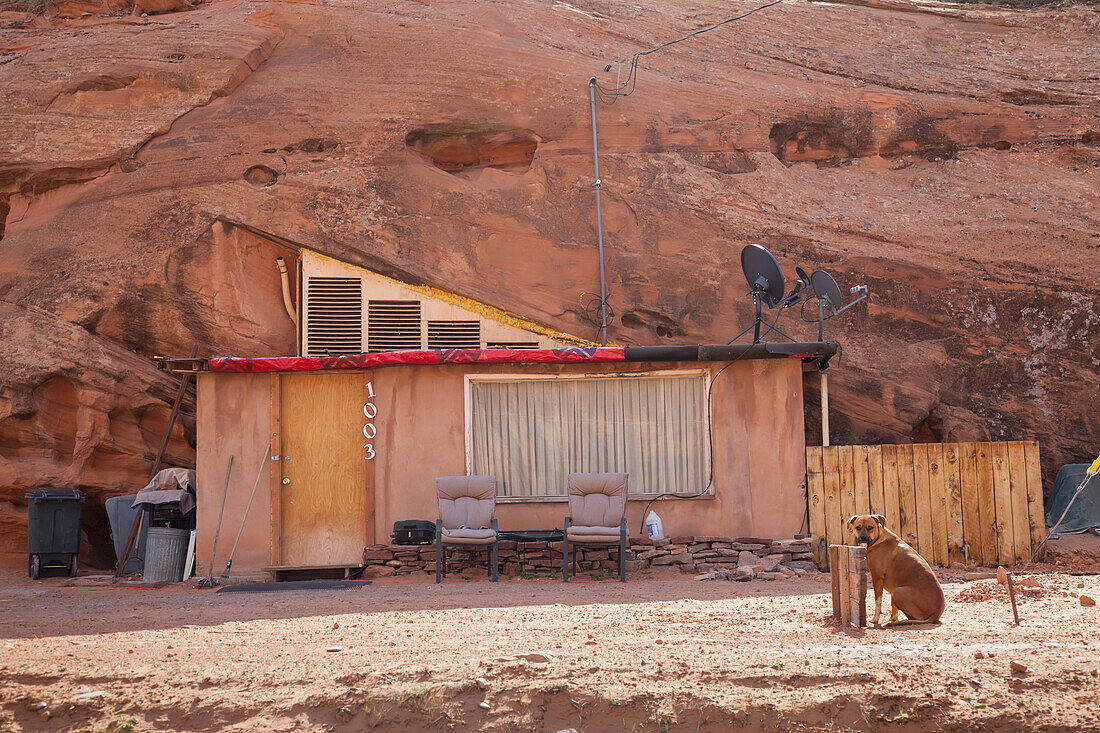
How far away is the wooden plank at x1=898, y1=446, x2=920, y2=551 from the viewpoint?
9961 mm

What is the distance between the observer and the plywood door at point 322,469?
34.7 feet

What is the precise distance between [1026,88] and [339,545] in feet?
39.6

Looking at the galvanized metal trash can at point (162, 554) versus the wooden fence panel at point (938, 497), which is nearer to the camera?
the wooden fence panel at point (938, 497)

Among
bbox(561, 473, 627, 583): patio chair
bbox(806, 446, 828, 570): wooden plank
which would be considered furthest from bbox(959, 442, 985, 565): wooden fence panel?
bbox(561, 473, 627, 583): patio chair

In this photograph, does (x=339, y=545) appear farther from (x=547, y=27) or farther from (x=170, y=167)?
(x=547, y=27)

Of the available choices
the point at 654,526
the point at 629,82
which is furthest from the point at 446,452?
the point at 629,82

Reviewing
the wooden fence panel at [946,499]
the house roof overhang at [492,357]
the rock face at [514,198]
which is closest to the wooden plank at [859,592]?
the wooden fence panel at [946,499]

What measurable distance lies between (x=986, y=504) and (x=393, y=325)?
786cm

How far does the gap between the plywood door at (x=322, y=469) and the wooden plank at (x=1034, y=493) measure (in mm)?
7421

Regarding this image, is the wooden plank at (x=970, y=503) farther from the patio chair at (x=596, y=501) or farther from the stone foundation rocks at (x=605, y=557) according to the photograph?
the patio chair at (x=596, y=501)

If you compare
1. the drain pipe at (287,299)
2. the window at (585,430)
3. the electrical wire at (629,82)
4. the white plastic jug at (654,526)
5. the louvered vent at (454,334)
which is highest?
the electrical wire at (629,82)

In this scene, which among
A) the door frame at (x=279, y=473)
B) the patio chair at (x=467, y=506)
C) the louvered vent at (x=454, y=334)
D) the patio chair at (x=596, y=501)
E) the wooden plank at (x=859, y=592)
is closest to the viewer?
the wooden plank at (x=859, y=592)

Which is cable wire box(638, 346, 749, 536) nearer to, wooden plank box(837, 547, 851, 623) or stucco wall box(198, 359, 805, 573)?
stucco wall box(198, 359, 805, 573)

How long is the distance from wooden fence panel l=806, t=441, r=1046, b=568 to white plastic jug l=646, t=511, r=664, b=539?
169 cm
